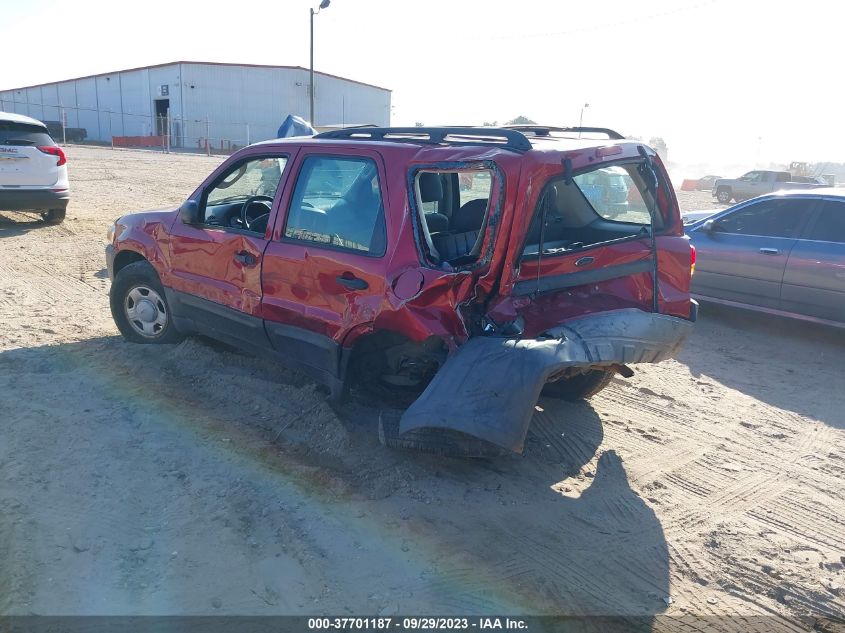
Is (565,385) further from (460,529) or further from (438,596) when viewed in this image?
(438,596)

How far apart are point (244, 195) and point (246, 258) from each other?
3.21ft

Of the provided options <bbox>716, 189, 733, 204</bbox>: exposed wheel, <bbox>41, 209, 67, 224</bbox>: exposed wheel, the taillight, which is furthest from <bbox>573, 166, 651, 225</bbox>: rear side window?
<bbox>716, 189, 733, 204</bbox>: exposed wheel

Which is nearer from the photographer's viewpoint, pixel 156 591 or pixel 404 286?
pixel 156 591

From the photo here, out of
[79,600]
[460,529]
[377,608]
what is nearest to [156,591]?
[79,600]

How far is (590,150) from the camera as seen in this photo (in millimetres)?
Result: 3904

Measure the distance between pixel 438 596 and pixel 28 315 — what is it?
5.51 m

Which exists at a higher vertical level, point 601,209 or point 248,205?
point 601,209

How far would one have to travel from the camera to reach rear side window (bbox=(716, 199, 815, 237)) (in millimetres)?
7168

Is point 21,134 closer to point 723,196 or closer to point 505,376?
point 505,376

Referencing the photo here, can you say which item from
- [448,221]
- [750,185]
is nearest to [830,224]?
[448,221]

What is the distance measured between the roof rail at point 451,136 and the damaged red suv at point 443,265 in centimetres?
2

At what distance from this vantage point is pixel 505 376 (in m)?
3.31

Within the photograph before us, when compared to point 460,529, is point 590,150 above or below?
above

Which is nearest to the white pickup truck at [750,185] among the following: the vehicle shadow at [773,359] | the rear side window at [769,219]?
the rear side window at [769,219]
